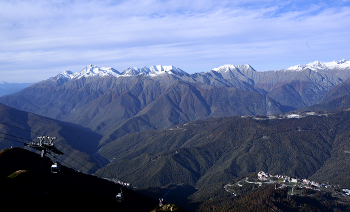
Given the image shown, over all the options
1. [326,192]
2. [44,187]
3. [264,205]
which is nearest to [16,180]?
[44,187]

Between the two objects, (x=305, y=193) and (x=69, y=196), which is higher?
(x=69, y=196)

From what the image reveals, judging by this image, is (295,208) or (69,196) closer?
(69,196)

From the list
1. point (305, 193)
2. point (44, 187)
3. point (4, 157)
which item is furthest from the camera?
point (305, 193)

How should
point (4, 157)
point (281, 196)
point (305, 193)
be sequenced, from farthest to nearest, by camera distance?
point (305, 193)
point (281, 196)
point (4, 157)

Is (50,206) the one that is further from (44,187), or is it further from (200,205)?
(200,205)

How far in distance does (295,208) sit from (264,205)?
17.3 meters

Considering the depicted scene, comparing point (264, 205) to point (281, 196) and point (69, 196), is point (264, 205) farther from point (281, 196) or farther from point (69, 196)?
point (69, 196)

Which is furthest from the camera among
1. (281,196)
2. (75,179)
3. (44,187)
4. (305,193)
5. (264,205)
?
(305,193)

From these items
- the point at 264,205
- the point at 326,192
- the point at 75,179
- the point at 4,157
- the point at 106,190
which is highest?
the point at 4,157

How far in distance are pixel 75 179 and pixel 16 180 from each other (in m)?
77.9

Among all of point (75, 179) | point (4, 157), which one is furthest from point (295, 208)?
point (4, 157)

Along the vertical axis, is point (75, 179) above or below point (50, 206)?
below

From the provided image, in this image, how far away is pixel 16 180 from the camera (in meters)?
66.7

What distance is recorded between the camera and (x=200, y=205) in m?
180
